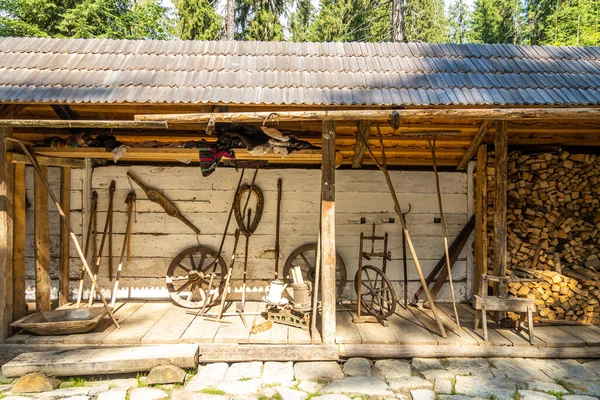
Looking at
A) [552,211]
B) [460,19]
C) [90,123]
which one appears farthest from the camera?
[460,19]

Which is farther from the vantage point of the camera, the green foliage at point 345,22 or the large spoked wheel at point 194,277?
the green foliage at point 345,22

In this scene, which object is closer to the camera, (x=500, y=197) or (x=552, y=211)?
(x=500, y=197)

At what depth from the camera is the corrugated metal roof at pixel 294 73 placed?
3299 millimetres

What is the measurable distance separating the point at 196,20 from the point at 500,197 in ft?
33.3

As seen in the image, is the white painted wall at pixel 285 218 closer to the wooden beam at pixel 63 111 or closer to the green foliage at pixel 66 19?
the wooden beam at pixel 63 111

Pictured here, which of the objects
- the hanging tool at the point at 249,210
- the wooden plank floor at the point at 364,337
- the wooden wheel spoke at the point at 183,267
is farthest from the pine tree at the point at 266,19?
the wooden plank floor at the point at 364,337

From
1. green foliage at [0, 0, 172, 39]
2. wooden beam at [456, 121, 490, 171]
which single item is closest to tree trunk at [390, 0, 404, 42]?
wooden beam at [456, 121, 490, 171]

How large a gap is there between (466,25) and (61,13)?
2327 centimetres

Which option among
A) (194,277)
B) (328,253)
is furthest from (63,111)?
(328,253)

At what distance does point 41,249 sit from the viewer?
13.6 ft

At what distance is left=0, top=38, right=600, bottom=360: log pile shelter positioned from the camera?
3.40m

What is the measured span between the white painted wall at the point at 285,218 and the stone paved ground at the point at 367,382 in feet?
5.17

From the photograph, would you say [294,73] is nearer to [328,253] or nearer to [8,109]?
[328,253]

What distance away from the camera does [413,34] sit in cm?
1166
